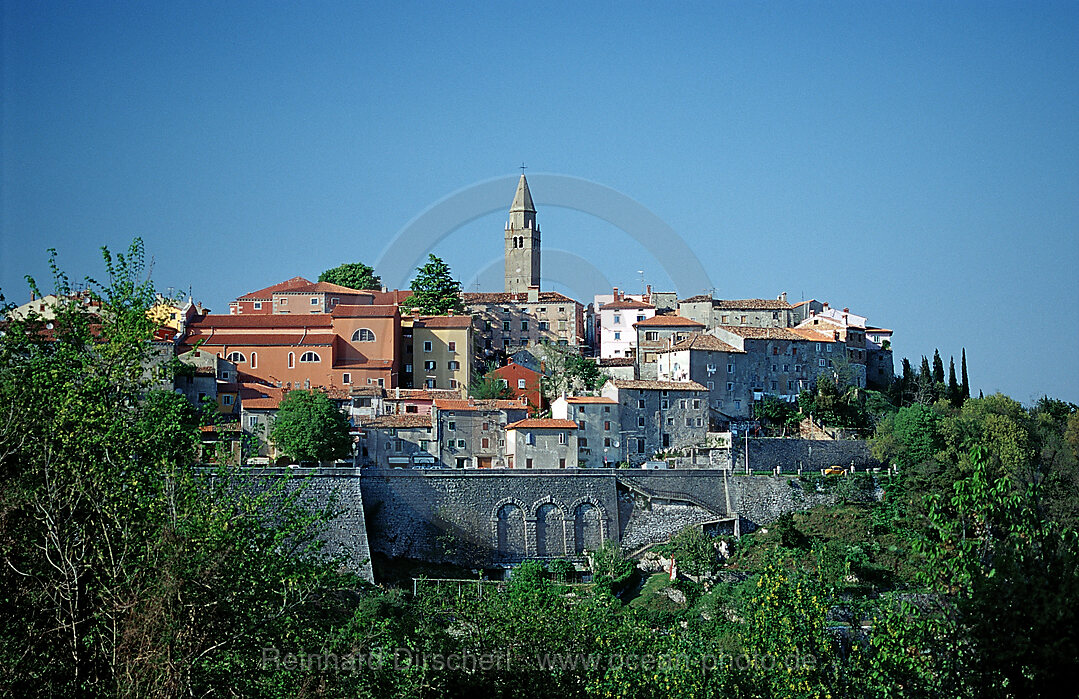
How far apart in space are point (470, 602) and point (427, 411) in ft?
110

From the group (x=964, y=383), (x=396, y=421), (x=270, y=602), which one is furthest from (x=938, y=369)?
(x=270, y=602)

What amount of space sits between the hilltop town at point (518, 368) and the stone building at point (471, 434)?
0.06 meters

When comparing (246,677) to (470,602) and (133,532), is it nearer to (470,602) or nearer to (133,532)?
(133,532)

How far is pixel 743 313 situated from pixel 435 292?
16.4 m

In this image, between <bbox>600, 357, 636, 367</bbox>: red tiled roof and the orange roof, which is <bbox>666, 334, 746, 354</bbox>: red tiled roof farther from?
the orange roof

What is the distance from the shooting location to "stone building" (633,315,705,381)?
6488 centimetres

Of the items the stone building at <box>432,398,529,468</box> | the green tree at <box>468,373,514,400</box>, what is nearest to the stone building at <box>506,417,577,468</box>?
the stone building at <box>432,398,529,468</box>

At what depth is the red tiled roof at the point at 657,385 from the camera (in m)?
55.4

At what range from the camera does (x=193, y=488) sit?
17.5 meters

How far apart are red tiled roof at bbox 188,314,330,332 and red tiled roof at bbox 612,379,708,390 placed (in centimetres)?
1556

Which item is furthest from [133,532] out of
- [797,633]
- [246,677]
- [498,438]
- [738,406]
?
[738,406]

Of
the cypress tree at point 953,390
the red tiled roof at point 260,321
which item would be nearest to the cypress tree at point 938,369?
the cypress tree at point 953,390

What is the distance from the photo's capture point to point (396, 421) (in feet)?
179

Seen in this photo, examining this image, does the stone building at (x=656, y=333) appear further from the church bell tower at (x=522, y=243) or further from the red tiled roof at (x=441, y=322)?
the church bell tower at (x=522, y=243)
